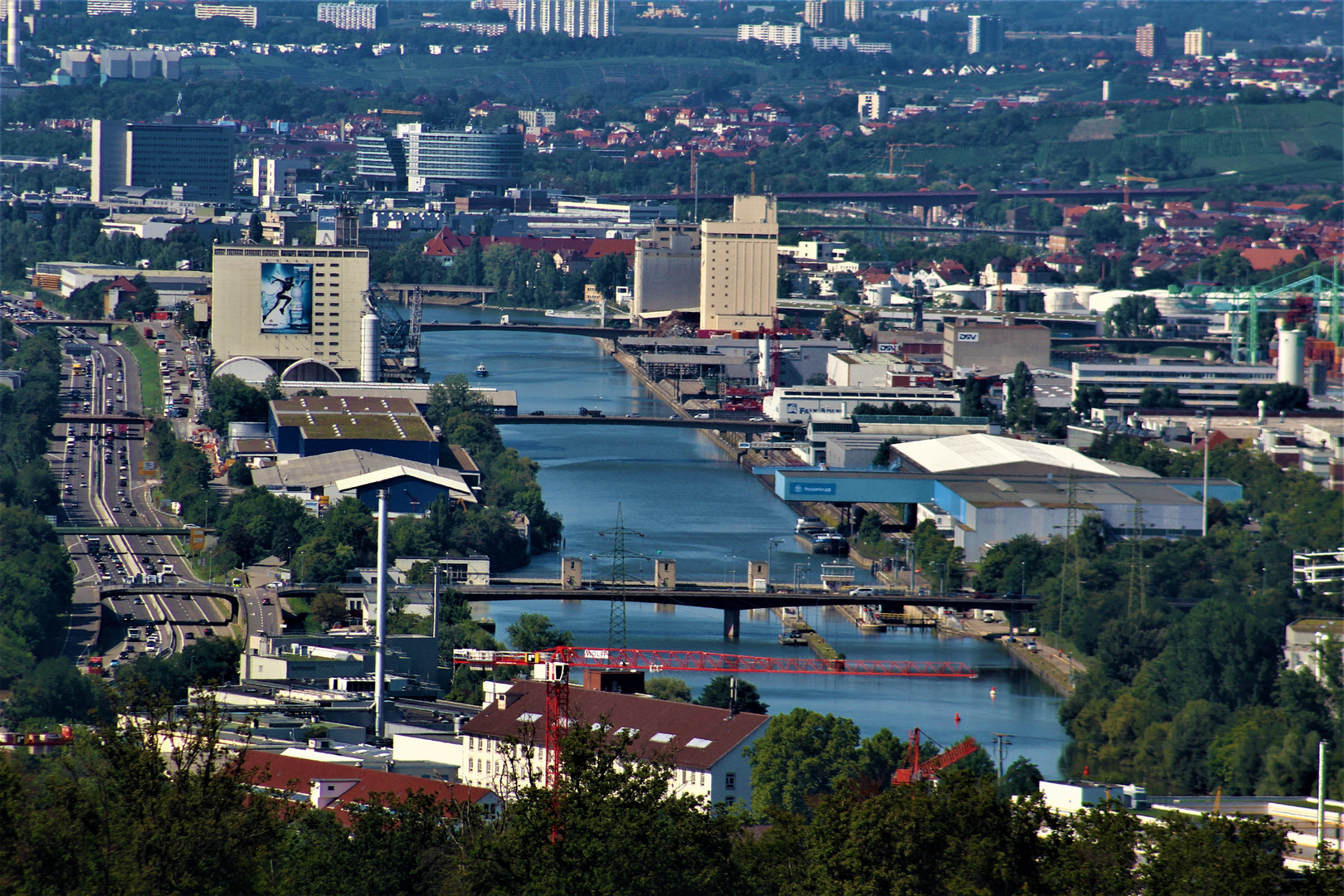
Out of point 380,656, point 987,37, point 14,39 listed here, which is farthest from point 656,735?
point 987,37

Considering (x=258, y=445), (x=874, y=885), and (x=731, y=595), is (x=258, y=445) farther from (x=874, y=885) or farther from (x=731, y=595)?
(x=874, y=885)

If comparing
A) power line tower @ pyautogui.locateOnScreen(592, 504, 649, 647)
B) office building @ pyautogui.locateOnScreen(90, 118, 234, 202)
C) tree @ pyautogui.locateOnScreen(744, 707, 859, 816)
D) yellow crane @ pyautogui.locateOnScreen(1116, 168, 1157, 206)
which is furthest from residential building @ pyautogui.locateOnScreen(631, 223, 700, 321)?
tree @ pyautogui.locateOnScreen(744, 707, 859, 816)

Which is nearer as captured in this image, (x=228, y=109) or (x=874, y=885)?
(x=874, y=885)


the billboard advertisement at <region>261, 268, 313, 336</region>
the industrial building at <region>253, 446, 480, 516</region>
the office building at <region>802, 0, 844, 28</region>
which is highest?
the office building at <region>802, 0, 844, 28</region>

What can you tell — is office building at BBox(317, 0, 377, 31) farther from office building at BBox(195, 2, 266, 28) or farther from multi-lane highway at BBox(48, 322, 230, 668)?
multi-lane highway at BBox(48, 322, 230, 668)

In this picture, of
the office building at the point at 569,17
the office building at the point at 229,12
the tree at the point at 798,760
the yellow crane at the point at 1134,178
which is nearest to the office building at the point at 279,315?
the tree at the point at 798,760

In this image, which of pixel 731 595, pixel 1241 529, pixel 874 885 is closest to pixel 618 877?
pixel 874 885

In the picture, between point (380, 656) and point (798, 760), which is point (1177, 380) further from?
point (798, 760)
